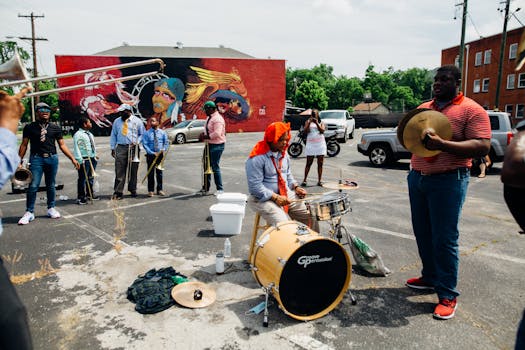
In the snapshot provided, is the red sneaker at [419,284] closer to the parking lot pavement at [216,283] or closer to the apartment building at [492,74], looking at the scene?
the parking lot pavement at [216,283]

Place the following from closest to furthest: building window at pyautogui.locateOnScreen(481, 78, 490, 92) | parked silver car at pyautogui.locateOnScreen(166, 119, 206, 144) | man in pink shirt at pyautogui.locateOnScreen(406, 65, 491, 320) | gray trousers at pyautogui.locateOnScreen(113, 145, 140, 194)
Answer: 1. man in pink shirt at pyautogui.locateOnScreen(406, 65, 491, 320)
2. gray trousers at pyautogui.locateOnScreen(113, 145, 140, 194)
3. parked silver car at pyautogui.locateOnScreen(166, 119, 206, 144)
4. building window at pyautogui.locateOnScreen(481, 78, 490, 92)

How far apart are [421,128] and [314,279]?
176cm

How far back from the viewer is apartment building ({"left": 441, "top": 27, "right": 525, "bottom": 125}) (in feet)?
125

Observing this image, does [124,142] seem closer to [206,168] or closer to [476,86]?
[206,168]

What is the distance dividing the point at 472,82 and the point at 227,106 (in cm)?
3195

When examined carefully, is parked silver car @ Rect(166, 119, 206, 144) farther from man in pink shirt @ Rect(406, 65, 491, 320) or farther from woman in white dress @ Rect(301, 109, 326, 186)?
man in pink shirt @ Rect(406, 65, 491, 320)

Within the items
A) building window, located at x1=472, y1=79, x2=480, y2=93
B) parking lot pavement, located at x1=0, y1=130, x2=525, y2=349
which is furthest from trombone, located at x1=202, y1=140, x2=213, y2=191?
building window, located at x1=472, y1=79, x2=480, y2=93

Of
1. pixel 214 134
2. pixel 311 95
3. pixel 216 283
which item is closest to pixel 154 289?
pixel 216 283

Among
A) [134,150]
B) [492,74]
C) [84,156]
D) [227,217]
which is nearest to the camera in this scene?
[227,217]

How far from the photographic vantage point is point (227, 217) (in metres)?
5.91

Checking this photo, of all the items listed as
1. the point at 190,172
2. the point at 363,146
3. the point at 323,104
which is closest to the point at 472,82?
the point at 323,104

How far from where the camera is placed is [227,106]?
37.1 meters

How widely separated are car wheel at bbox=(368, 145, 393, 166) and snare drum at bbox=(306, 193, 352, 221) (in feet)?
34.8

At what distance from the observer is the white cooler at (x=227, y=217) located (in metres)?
5.88
